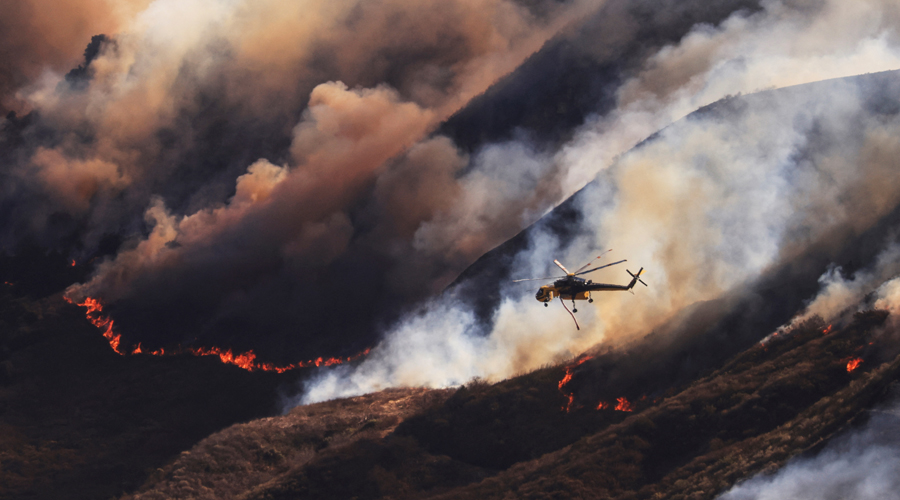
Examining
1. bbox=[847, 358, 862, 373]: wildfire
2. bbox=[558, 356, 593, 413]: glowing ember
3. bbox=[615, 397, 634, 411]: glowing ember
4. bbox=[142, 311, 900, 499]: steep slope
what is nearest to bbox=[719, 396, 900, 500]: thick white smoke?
bbox=[142, 311, 900, 499]: steep slope

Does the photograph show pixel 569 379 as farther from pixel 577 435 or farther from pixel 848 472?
pixel 848 472

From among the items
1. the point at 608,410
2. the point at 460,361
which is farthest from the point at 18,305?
the point at 608,410

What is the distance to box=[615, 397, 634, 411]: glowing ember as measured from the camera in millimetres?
94262

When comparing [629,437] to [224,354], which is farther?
[224,354]

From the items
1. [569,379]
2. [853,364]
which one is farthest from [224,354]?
[853,364]

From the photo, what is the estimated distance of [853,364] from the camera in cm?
7712

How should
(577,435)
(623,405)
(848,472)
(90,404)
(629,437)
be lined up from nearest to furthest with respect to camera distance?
(848,472)
(629,437)
(577,435)
(623,405)
(90,404)

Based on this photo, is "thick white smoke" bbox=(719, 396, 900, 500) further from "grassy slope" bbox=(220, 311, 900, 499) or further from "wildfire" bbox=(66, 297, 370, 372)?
"wildfire" bbox=(66, 297, 370, 372)

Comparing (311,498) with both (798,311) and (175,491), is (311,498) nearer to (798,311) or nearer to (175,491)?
(175,491)

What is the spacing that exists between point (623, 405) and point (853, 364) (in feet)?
102

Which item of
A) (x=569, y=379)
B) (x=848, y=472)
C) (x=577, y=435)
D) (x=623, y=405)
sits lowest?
(x=848, y=472)

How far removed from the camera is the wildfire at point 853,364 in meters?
76.6

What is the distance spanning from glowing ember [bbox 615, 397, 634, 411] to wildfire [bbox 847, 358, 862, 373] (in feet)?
95.6

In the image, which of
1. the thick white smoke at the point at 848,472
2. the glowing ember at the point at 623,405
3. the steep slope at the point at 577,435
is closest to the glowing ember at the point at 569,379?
the steep slope at the point at 577,435
